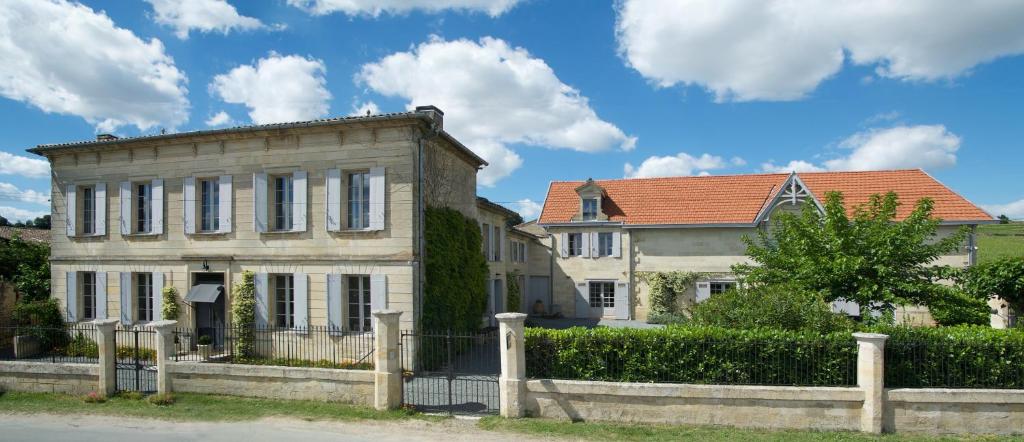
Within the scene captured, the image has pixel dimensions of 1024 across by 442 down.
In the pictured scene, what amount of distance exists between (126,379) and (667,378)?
37.6 ft

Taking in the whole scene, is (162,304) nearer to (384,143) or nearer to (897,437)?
(384,143)

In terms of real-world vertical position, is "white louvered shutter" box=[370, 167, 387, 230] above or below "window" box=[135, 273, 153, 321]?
above

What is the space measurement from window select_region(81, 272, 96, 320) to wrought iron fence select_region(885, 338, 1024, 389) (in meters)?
20.2

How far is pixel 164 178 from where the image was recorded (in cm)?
1490

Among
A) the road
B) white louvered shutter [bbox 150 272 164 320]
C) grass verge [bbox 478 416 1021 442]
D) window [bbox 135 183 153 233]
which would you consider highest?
window [bbox 135 183 153 233]

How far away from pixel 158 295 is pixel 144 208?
105 inches

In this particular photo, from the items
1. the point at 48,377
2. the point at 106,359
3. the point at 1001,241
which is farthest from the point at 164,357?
the point at 1001,241

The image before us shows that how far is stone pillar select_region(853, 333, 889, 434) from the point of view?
8328 millimetres

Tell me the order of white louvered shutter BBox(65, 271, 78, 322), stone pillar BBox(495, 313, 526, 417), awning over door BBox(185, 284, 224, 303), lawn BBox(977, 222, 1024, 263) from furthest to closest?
1. lawn BBox(977, 222, 1024, 263)
2. white louvered shutter BBox(65, 271, 78, 322)
3. awning over door BBox(185, 284, 224, 303)
4. stone pillar BBox(495, 313, 526, 417)

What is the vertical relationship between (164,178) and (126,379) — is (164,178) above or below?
above

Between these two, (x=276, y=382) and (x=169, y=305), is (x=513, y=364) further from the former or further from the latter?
(x=169, y=305)

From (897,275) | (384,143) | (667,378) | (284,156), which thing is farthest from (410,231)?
(897,275)

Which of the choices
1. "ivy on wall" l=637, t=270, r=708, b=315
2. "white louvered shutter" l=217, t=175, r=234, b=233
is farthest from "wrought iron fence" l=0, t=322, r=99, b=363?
"ivy on wall" l=637, t=270, r=708, b=315

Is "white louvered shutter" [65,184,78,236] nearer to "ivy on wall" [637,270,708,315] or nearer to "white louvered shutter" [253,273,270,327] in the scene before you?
"white louvered shutter" [253,273,270,327]
